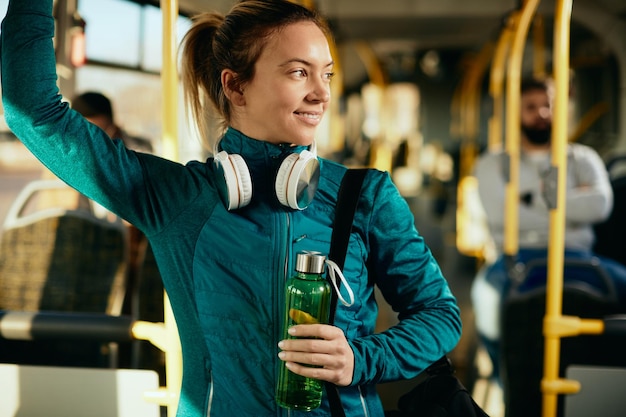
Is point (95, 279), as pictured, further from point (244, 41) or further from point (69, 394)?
point (244, 41)

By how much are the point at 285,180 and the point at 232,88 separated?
11.0 inches

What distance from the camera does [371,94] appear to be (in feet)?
64.0

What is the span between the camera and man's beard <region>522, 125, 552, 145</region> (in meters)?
3.55

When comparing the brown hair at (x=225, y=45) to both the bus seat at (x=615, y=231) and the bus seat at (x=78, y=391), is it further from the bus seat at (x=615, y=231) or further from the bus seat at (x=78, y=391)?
the bus seat at (x=615, y=231)

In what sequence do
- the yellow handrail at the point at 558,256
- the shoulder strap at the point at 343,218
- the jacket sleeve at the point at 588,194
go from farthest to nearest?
the jacket sleeve at the point at 588,194, the yellow handrail at the point at 558,256, the shoulder strap at the point at 343,218

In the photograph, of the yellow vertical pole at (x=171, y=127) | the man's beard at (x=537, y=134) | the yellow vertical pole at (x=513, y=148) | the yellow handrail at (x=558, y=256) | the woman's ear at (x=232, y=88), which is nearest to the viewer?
the woman's ear at (x=232, y=88)

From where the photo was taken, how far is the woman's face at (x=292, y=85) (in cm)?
122

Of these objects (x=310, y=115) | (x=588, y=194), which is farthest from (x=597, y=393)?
(x=588, y=194)

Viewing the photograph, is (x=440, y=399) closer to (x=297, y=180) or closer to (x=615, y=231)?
(x=297, y=180)

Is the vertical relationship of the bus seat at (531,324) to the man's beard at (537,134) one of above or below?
below

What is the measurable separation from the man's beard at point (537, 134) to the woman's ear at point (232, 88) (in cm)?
260

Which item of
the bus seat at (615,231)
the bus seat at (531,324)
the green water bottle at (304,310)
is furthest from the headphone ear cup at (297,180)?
the bus seat at (615,231)

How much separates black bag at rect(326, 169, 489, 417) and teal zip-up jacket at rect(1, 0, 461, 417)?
25 millimetres

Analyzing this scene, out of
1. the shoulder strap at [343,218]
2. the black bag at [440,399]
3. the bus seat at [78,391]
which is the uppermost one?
the shoulder strap at [343,218]
